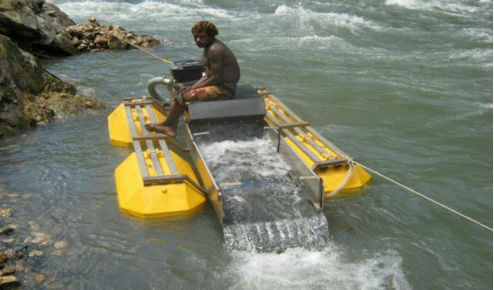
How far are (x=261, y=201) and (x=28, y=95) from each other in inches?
217

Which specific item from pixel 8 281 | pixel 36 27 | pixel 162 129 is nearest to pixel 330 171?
pixel 162 129

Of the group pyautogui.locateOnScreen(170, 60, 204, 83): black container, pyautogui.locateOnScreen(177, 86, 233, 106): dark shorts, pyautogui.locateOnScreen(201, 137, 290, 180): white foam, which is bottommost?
pyautogui.locateOnScreen(201, 137, 290, 180): white foam

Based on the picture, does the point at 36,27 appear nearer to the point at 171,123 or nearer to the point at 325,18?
the point at 171,123

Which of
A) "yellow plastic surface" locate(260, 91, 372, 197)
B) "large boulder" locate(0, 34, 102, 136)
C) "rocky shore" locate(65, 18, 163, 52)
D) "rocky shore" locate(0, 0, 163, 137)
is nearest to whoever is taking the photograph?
"yellow plastic surface" locate(260, 91, 372, 197)

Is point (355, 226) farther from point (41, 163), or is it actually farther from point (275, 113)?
point (41, 163)

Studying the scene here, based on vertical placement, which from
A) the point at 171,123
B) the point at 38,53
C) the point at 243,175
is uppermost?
the point at 38,53

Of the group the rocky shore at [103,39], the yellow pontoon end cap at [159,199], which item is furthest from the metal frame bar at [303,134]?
the rocky shore at [103,39]

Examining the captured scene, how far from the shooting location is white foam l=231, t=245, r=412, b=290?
16.5 feet

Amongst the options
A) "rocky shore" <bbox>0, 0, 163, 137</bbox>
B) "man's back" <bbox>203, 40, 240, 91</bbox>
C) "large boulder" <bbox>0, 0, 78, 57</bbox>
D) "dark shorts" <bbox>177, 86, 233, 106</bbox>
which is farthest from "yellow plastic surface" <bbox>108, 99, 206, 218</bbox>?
"large boulder" <bbox>0, 0, 78, 57</bbox>

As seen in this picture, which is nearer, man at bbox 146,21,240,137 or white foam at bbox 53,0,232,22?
man at bbox 146,21,240,137

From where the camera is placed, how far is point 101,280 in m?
5.07

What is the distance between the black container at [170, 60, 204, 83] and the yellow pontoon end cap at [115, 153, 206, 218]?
2.33m

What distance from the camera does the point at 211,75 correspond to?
7352mm

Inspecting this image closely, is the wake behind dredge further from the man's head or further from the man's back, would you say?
the man's head
